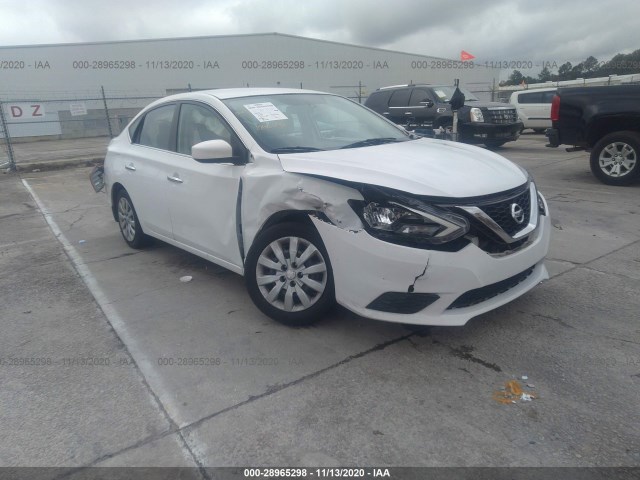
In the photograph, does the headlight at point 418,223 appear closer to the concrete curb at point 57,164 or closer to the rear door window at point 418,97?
the rear door window at point 418,97

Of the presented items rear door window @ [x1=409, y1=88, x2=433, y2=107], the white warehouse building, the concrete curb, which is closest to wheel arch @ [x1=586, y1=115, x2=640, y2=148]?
rear door window @ [x1=409, y1=88, x2=433, y2=107]

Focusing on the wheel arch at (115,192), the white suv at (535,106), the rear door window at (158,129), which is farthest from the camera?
the white suv at (535,106)

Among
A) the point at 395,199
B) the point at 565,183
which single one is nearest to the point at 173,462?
the point at 395,199

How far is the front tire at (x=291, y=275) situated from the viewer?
3.35 metres

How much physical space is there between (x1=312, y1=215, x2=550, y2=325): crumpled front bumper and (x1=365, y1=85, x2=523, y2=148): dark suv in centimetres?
962

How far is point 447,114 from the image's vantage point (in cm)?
1265

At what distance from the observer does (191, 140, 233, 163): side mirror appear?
3689mm

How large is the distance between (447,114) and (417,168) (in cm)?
1006

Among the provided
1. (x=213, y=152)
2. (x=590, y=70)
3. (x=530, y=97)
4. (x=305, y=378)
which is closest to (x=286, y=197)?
(x=213, y=152)

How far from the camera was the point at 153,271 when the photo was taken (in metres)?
5.04

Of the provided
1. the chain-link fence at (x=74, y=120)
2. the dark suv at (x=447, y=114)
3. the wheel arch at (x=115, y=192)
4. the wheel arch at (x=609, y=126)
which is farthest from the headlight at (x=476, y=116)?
the chain-link fence at (x=74, y=120)

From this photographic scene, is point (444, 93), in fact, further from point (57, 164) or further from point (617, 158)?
point (57, 164)

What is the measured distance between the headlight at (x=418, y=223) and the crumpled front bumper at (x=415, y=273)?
0.09 metres

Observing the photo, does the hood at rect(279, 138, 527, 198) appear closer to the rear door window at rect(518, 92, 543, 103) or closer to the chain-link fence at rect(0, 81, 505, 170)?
the rear door window at rect(518, 92, 543, 103)
